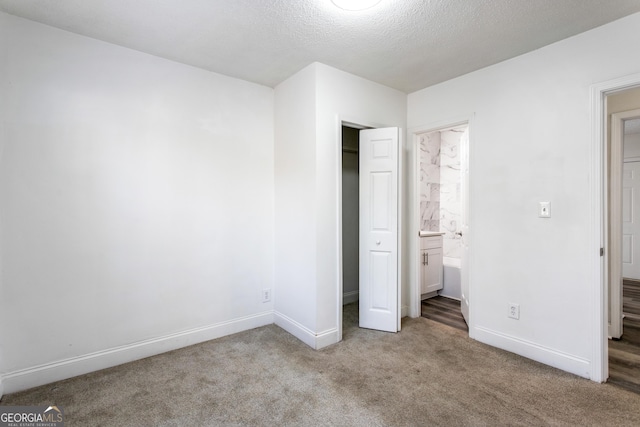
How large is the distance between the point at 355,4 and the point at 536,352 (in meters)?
2.95

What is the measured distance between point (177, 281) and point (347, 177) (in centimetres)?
247

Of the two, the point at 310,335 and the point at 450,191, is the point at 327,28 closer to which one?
the point at 310,335

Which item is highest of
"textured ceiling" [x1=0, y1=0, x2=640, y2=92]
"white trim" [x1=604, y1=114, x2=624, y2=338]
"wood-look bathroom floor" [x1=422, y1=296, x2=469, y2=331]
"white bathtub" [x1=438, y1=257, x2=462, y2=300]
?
"textured ceiling" [x1=0, y1=0, x2=640, y2=92]

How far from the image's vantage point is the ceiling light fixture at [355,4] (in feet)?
6.17

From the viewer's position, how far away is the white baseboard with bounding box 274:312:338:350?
2754mm

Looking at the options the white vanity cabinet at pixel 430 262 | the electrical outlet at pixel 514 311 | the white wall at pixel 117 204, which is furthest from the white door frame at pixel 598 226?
the white wall at pixel 117 204

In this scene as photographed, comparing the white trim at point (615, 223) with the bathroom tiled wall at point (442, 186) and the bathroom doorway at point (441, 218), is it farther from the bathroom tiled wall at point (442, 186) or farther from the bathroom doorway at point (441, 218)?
the bathroom tiled wall at point (442, 186)

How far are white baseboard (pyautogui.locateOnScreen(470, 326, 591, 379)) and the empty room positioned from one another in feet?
0.06

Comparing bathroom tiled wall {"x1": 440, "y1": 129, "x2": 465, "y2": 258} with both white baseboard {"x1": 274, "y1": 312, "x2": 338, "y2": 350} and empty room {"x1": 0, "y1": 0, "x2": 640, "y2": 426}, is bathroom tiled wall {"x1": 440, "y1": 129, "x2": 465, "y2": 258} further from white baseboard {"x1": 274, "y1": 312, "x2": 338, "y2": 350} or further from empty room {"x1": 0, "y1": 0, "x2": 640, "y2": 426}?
white baseboard {"x1": 274, "y1": 312, "x2": 338, "y2": 350}

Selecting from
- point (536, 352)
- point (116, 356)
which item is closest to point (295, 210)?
point (116, 356)

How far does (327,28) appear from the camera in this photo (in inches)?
86.9

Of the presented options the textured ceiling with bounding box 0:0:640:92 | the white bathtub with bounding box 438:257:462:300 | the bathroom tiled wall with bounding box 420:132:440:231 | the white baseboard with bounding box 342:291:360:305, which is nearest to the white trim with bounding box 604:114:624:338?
the textured ceiling with bounding box 0:0:640:92

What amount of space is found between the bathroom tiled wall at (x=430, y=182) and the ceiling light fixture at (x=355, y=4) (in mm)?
3001

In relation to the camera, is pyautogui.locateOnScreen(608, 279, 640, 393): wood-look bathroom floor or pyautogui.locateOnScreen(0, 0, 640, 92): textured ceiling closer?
pyautogui.locateOnScreen(0, 0, 640, 92): textured ceiling
